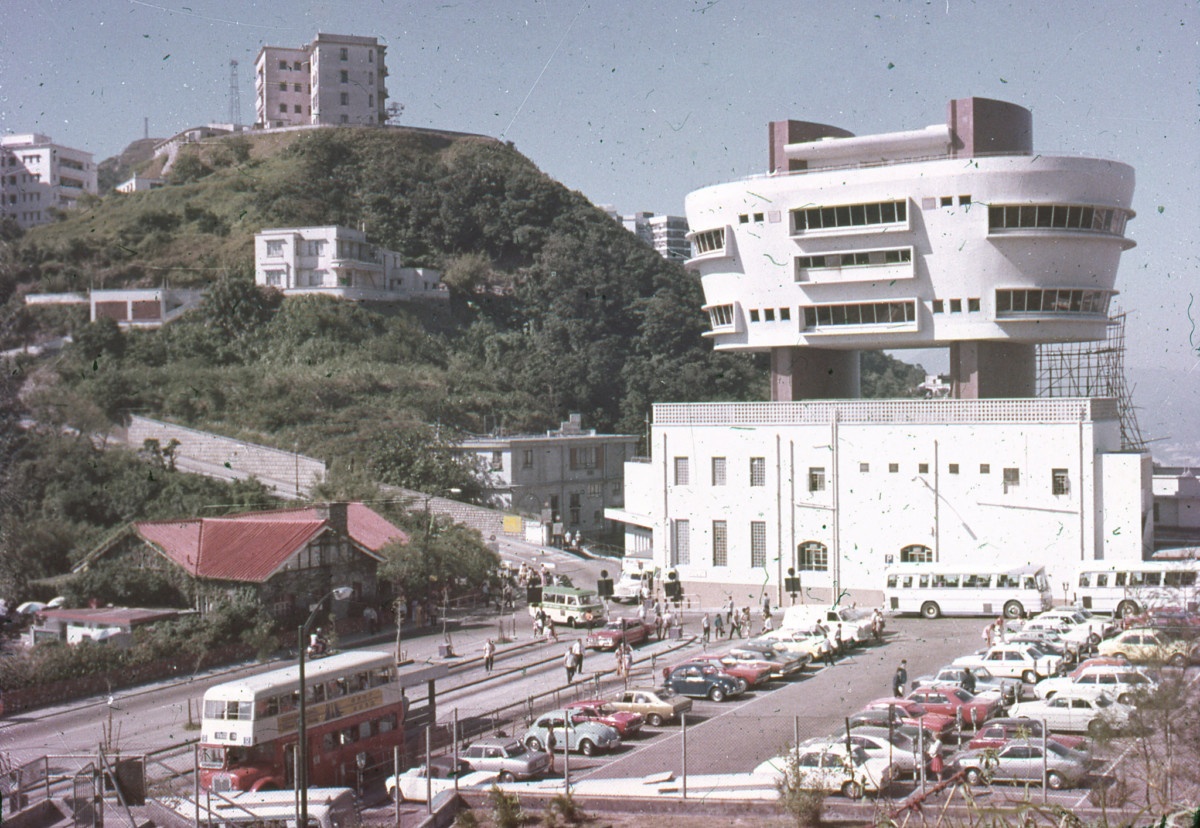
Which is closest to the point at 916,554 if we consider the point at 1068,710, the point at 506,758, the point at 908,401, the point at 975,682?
the point at 908,401

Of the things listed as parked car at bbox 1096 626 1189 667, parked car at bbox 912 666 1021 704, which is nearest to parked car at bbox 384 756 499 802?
parked car at bbox 912 666 1021 704

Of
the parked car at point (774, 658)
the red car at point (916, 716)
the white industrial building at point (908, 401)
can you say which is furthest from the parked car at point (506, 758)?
the white industrial building at point (908, 401)

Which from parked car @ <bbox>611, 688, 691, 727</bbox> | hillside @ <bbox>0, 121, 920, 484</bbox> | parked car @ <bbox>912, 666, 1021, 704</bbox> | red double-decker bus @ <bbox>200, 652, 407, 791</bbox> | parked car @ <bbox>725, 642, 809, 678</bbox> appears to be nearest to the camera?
red double-decker bus @ <bbox>200, 652, 407, 791</bbox>

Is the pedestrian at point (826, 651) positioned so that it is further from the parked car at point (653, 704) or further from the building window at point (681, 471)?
the building window at point (681, 471)

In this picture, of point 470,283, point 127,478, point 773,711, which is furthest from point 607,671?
point 470,283

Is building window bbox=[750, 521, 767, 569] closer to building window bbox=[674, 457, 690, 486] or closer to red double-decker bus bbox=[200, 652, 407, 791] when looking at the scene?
building window bbox=[674, 457, 690, 486]
